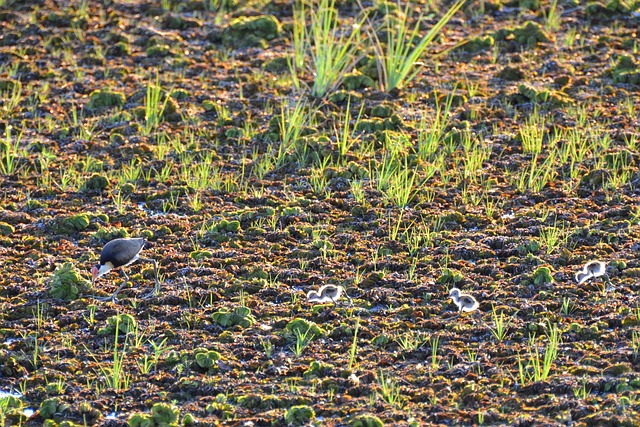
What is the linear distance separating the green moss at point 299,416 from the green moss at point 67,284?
65.0 inches

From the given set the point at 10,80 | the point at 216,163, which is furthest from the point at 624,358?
the point at 10,80

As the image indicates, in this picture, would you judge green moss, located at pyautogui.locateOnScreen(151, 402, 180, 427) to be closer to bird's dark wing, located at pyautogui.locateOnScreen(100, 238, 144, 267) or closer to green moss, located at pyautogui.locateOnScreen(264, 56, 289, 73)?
bird's dark wing, located at pyautogui.locateOnScreen(100, 238, 144, 267)

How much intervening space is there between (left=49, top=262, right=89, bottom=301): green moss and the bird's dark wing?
0.16m

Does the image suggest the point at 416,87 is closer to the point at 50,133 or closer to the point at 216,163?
the point at 216,163

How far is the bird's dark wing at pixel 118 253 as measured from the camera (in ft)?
20.1

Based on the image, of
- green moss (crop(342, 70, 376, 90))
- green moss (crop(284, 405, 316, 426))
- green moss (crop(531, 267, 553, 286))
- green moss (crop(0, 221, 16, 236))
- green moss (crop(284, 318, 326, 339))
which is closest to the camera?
green moss (crop(284, 405, 316, 426))

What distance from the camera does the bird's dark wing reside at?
241 inches

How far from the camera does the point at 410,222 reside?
22.4 feet

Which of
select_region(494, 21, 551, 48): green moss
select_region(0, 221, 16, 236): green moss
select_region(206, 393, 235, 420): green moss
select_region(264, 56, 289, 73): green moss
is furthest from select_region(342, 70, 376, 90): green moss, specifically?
select_region(206, 393, 235, 420): green moss

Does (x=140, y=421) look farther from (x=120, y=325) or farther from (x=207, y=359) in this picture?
(x=120, y=325)

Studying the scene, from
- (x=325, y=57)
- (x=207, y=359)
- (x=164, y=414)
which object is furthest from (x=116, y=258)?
(x=325, y=57)

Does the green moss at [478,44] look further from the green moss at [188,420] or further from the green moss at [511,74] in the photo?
the green moss at [188,420]

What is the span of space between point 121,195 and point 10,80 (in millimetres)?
1963

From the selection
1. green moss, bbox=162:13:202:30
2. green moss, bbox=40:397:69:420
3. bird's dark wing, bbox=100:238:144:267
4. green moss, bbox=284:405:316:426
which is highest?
green moss, bbox=162:13:202:30
